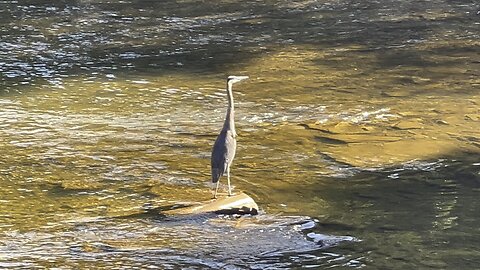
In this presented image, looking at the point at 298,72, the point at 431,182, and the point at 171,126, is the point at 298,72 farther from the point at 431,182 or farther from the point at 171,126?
the point at 431,182

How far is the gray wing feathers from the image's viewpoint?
5.68 metres

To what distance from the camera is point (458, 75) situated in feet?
31.7

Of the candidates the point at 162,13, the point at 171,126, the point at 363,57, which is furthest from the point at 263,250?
the point at 162,13

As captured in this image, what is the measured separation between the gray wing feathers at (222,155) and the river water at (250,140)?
28 centimetres

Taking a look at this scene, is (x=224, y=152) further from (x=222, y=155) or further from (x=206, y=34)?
(x=206, y=34)

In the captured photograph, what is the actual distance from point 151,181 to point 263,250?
55.9 inches

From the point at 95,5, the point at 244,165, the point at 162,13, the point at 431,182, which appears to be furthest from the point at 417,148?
the point at 95,5

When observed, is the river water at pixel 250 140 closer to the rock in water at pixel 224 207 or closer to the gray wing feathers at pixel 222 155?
the rock in water at pixel 224 207

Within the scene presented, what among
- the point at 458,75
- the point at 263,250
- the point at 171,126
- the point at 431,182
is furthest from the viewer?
the point at 458,75

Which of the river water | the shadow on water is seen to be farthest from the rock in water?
the shadow on water

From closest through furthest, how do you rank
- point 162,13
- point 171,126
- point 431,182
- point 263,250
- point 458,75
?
point 263,250 < point 431,182 < point 171,126 < point 458,75 < point 162,13

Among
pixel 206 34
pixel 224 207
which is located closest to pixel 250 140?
pixel 224 207

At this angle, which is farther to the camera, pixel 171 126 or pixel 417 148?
pixel 171 126

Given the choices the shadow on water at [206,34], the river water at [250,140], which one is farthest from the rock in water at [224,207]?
the shadow on water at [206,34]
